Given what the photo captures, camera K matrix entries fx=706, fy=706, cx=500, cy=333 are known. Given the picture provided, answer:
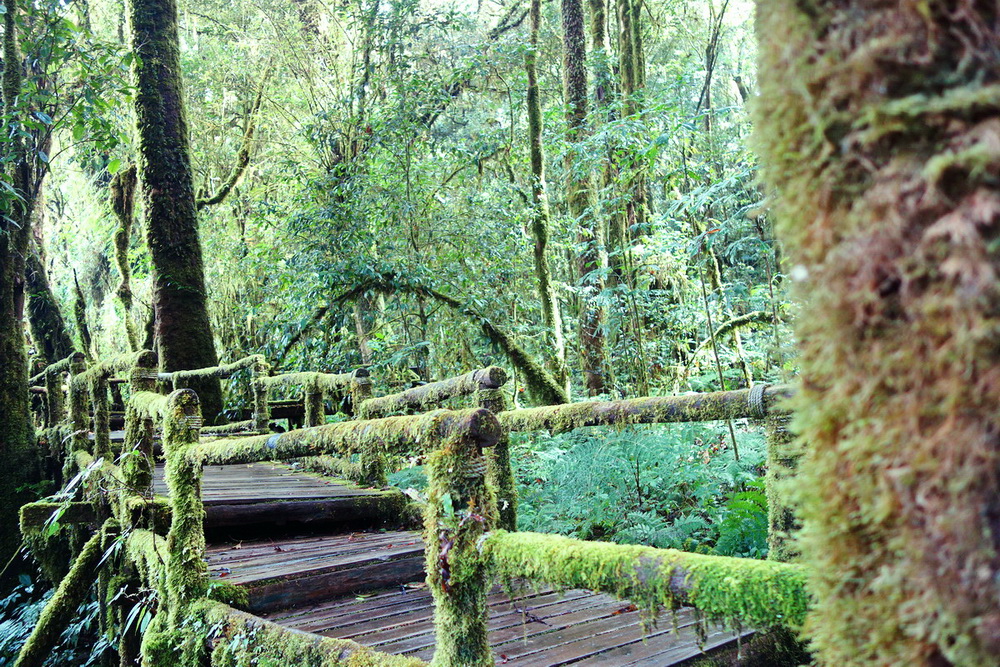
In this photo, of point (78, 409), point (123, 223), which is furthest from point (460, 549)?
point (123, 223)

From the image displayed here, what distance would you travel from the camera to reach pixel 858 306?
0.88 meters

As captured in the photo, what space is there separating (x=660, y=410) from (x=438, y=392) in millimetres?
1635

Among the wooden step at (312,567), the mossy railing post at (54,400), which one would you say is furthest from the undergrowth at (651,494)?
the mossy railing post at (54,400)

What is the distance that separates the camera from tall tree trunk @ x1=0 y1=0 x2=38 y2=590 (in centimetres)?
839

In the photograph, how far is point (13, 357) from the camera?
857 cm

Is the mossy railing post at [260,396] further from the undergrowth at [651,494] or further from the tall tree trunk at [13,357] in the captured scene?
the tall tree trunk at [13,357]

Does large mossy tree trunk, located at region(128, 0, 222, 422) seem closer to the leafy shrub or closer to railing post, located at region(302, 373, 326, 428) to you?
railing post, located at region(302, 373, 326, 428)

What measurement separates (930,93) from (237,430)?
320 inches

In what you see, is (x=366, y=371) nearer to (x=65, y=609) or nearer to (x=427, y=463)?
(x=65, y=609)

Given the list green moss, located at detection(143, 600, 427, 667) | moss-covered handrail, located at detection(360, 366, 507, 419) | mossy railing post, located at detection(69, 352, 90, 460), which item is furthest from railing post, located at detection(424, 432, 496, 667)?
mossy railing post, located at detection(69, 352, 90, 460)

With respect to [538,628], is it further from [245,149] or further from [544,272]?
[245,149]

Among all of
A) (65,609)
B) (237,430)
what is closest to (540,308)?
(237,430)

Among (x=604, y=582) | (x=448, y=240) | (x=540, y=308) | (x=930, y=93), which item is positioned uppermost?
(x=448, y=240)

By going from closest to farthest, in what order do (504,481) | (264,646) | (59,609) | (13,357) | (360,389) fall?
1. (264,646)
2. (504,481)
3. (59,609)
4. (360,389)
5. (13,357)
